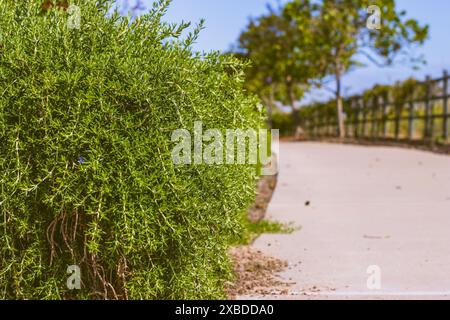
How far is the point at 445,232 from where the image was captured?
24.3ft

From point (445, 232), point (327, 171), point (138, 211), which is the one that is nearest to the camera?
point (138, 211)

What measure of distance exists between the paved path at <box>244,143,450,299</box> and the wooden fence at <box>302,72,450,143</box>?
29.7 ft

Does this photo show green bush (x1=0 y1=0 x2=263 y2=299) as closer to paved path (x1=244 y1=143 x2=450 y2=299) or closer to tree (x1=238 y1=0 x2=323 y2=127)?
paved path (x1=244 y1=143 x2=450 y2=299)

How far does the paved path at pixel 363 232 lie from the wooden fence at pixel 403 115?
9.05 metres

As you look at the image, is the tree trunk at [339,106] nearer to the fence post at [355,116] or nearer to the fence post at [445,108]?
the fence post at [355,116]

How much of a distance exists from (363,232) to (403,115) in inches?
810

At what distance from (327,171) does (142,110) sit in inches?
416

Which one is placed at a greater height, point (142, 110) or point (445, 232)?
point (142, 110)

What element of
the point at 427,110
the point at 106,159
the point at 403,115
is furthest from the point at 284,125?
the point at 106,159

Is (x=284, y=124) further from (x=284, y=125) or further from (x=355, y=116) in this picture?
(x=355, y=116)

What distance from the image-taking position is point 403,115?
89.6ft

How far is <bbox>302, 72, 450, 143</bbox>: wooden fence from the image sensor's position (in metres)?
22.8

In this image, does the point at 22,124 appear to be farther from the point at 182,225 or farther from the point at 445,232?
the point at 445,232
